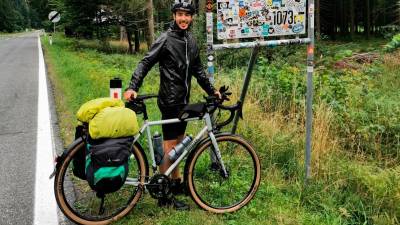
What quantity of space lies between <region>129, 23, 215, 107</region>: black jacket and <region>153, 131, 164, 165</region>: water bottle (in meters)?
0.34

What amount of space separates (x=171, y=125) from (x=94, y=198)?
116cm

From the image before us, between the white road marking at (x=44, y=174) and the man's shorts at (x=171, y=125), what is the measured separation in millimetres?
1402

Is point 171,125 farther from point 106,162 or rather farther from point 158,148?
point 106,162

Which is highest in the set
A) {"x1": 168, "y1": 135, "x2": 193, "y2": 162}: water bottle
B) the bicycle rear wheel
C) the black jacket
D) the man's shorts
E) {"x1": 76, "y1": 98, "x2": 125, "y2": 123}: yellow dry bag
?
the black jacket

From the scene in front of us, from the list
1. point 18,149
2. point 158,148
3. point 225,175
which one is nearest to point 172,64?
point 158,148

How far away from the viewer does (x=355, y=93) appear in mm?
8523

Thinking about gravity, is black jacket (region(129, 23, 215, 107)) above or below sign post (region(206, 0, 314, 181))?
below

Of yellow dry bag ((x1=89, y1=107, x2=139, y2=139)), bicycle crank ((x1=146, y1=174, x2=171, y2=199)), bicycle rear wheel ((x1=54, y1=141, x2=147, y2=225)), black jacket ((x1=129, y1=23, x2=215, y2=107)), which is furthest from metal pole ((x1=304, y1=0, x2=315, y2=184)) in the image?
yellow dry bag ((x1=89, y1=107, x2=139, y2=139))

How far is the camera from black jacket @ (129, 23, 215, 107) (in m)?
4.37

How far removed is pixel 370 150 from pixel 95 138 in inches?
180

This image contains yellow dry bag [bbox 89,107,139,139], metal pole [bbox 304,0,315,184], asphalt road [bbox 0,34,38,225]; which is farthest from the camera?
metal pole [bbox 304,0,315,184]

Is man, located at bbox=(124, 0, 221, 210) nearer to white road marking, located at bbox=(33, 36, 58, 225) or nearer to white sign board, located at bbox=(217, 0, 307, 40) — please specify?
white sign board, located at bbox=(217, 0, 307, 40)

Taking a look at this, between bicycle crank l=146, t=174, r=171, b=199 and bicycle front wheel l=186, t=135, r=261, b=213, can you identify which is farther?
bicycle front wheel l=186, t=135, r=261, b=213

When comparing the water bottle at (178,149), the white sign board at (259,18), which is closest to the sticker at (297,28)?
the white sign board at (259,18)
